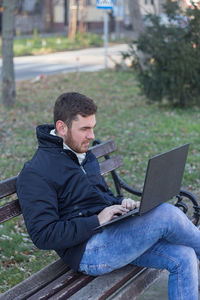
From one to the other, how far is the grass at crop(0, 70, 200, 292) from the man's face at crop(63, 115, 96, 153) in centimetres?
144

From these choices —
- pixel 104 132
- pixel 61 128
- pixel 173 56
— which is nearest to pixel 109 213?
Result: pixel 61 128

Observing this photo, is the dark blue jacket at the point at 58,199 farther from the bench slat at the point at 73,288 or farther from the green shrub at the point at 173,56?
the green shrub at the point at 173,56

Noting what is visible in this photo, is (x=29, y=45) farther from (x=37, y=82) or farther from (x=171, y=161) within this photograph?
(x=171, y=161)

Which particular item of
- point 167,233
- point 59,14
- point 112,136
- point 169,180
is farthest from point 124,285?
point 59,14

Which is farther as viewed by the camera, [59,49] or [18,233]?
[59,49]

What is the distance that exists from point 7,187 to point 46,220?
43cm

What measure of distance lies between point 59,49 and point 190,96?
60.5 ft

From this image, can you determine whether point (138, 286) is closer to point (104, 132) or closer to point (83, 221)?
point (83, 221)

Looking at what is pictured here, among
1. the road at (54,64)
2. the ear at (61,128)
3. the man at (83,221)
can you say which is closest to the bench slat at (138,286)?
the man at (83,221)

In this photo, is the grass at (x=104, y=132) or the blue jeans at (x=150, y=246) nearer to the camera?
the blue jeans at (x=150, y=246)

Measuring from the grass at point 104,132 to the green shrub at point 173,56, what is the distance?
375 millimetres

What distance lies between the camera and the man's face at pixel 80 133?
2.98 metres

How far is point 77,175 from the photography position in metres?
3.04

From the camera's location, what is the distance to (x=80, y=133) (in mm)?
3006
